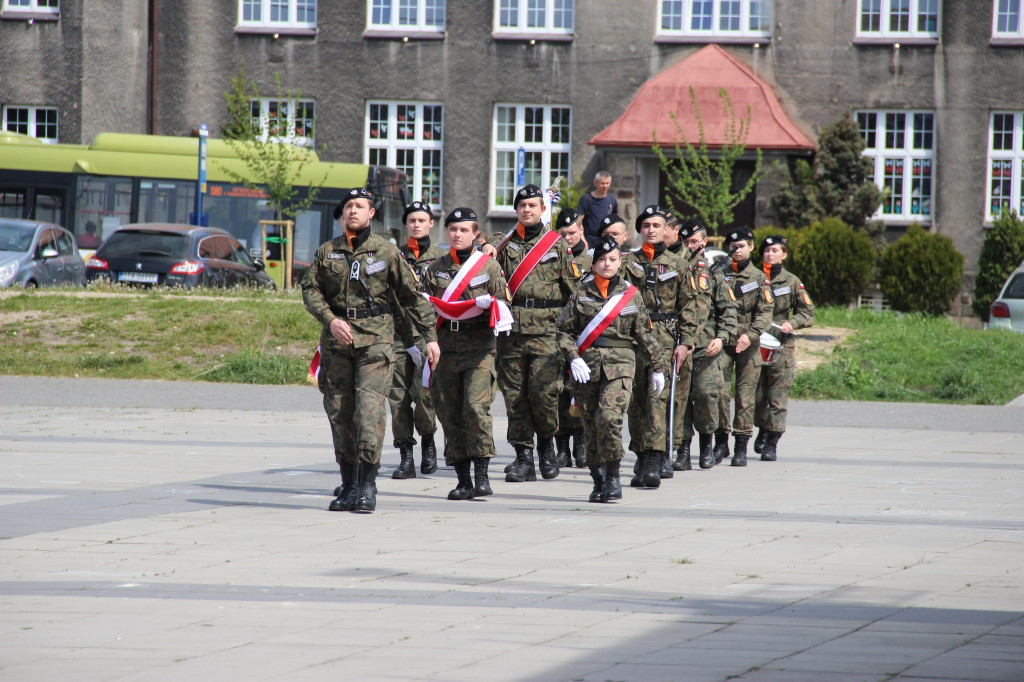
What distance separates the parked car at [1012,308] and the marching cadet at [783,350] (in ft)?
35.0

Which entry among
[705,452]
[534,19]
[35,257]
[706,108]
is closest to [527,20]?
[534,19]

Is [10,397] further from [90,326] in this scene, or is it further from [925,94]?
[925,94]

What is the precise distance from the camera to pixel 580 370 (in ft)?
30.2

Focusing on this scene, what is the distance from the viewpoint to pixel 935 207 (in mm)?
33938

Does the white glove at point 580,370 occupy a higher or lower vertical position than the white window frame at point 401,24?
lower

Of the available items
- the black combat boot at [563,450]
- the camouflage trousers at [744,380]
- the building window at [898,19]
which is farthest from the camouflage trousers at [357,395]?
the building window at [898,19]

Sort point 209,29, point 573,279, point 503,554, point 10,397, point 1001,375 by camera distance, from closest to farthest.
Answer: point 503,554, point 573,279, point 10,397, point 1001,375, point 209,29

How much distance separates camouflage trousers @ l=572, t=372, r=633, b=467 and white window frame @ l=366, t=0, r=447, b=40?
27.3 m

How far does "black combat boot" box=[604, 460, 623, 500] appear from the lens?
369 inches

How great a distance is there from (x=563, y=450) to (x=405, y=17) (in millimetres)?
25952

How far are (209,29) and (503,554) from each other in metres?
31.2

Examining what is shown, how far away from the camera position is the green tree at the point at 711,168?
31.8m

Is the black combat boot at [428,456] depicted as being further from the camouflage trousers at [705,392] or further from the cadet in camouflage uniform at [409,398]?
the camouflage trousers at [705,392]

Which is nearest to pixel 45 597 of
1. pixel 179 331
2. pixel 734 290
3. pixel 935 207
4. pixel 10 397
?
pixel 734 290
